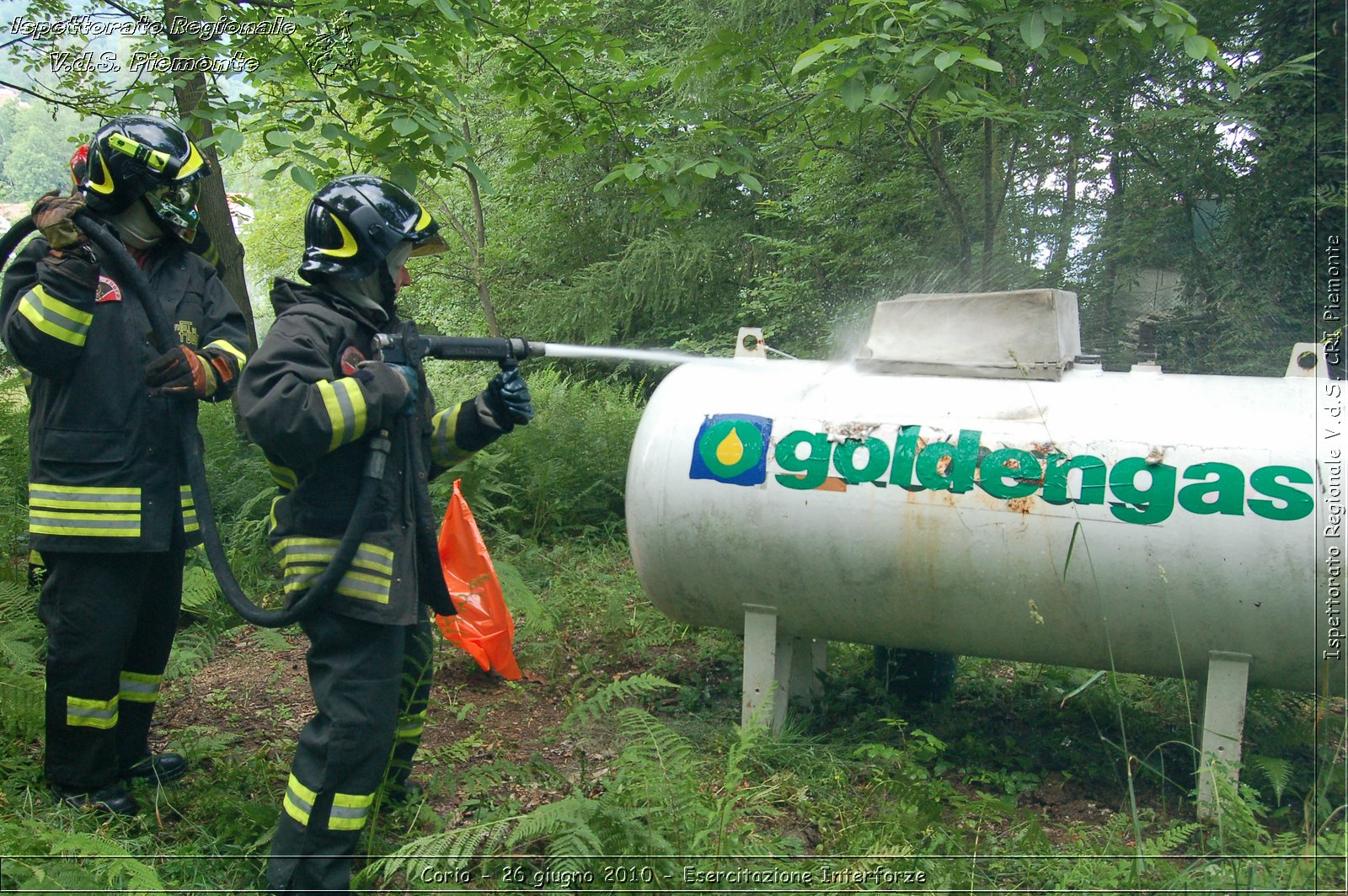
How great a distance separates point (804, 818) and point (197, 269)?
296 cm

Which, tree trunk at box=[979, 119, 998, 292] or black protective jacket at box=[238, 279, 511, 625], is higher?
tree trunk at box=[979, 119, 998, 292]

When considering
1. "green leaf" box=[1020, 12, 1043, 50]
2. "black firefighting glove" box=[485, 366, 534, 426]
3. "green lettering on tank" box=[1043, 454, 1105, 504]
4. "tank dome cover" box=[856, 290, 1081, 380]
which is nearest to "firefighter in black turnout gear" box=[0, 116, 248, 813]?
"black firefighting glove" box=[485, 366, 534, 426]

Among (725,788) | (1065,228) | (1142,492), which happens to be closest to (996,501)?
(1142,492)

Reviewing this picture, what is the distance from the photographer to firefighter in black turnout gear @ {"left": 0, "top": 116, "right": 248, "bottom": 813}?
2.99m

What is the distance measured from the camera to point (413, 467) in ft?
9.29

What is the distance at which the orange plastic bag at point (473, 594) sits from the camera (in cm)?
438

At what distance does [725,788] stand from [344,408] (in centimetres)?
171

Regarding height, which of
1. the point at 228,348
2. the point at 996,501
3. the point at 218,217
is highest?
the point at 218,217

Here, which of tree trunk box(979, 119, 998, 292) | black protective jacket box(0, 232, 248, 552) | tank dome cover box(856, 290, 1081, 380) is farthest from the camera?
tree trunk box(979, 119, 998, 292)

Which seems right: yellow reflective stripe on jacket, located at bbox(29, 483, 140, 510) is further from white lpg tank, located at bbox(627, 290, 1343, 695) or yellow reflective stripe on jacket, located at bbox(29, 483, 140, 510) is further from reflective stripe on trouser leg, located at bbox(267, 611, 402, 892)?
white lpg tank, located at bbox(627, 290, 1343, 695)

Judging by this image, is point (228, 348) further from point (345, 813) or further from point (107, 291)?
point (345, 813)

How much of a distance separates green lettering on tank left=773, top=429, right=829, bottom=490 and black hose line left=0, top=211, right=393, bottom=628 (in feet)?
5.19

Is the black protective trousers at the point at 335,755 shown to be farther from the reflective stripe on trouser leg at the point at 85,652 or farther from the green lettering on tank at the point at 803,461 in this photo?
the green lettering on tank at the point at 803,461

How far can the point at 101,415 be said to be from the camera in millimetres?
3076
